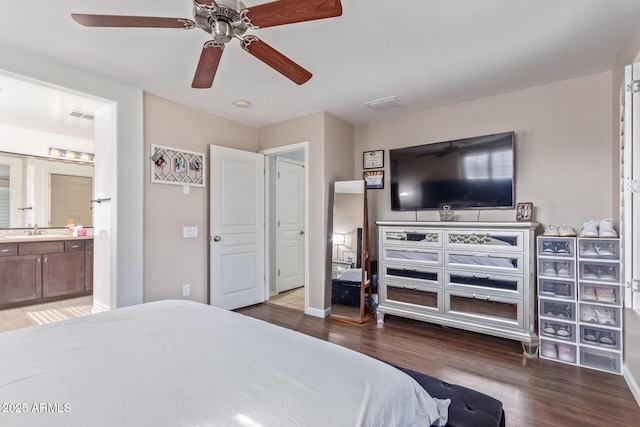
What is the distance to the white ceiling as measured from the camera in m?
1.92

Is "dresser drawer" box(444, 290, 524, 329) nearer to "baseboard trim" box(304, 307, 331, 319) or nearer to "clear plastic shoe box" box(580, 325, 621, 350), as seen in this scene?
"clear plastic shoe box" box(580, 325, 621, 350)

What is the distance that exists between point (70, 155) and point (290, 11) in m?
5.08

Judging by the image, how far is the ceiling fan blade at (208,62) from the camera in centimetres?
173

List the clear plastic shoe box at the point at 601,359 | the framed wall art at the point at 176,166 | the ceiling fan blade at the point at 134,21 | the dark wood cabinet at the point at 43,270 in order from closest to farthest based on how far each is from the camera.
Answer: the ceiling fan blade at the point at 134,21
the clear plastic shoe box at the point at 601,359
the framed wall art at the point at 176,166
the dark wood cabinet at the point at 43,270

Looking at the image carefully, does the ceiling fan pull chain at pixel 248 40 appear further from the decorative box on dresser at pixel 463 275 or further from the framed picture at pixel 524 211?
the framed picture at pixel 524 211

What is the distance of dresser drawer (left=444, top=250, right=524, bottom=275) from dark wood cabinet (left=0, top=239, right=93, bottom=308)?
4.95m

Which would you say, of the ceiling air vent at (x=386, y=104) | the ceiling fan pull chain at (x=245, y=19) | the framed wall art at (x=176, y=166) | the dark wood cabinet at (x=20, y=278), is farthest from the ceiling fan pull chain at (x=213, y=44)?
the dark wood cabinet at (x=20, y=278)

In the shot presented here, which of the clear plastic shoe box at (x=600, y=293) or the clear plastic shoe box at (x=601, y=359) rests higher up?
the clear plastic shoe box at (x=600, y=293)

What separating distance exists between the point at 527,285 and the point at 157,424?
9.36 feet

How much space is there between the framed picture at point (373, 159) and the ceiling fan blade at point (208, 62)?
2438mm

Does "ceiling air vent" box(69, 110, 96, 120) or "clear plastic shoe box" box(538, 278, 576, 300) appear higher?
"ceiling air vent" box(69, 110, 96, 120)

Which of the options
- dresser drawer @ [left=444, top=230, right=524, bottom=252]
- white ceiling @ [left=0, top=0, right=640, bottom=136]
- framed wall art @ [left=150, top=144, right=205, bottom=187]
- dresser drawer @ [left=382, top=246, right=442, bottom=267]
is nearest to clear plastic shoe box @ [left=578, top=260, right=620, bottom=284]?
dresser drawer @ [left=444, top=230, right=524, bottom=252]

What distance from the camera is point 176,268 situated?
343cm

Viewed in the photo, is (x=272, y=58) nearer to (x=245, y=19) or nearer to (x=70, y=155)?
(x=245, y=19)
